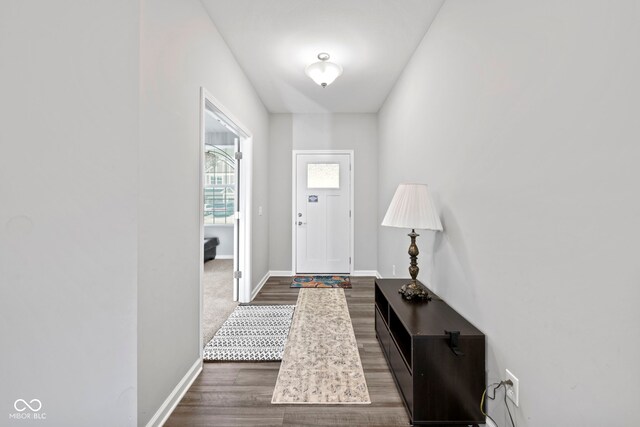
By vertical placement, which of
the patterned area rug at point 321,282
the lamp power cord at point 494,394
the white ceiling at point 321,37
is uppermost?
the white ceiling at point 321,37

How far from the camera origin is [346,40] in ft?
8.27

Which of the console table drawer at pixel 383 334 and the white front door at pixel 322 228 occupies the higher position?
the white front door at pixel 322 228

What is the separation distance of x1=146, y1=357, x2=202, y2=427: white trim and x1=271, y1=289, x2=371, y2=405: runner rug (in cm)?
57

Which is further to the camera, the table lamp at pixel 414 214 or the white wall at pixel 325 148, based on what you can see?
the white wall at pixel 325 148

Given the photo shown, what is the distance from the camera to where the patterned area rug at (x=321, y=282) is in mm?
3934

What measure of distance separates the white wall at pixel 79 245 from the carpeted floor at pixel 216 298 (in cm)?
101

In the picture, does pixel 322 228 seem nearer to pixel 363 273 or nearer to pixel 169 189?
pixel 363 273

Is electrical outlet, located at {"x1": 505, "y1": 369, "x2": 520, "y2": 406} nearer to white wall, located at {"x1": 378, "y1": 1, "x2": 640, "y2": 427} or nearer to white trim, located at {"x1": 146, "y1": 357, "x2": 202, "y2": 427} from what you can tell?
white wall, located at {"x1": 378, "y1": 1, "x2": 640, "y2": 427}

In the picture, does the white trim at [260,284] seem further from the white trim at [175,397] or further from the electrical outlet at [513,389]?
the electrical outlet at [513,389]

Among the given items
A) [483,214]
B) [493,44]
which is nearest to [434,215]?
[483,214]

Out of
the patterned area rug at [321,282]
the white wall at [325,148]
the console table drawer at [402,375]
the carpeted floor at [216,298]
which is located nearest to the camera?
the console table drawer at [402,375]

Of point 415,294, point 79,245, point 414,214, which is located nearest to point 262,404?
point 415,294

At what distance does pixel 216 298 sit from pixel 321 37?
10.1 feet

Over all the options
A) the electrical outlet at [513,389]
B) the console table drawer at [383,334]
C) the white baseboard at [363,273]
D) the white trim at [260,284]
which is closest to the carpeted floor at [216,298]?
the white trim at [260,284]
